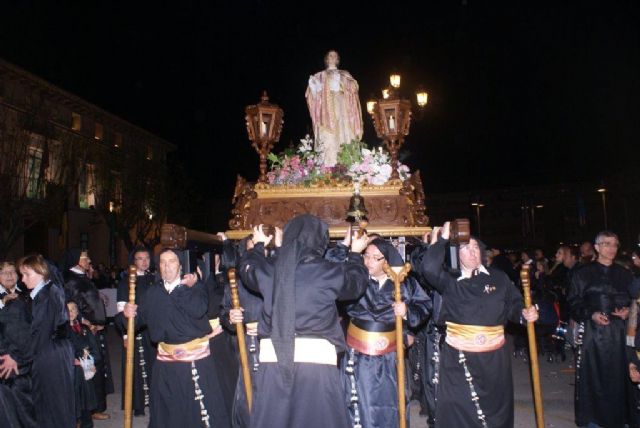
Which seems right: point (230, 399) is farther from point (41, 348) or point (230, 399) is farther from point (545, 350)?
point (545, 350)

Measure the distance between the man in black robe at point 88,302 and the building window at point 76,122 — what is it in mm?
28870

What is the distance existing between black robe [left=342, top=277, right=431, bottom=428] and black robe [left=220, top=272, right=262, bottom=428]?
902 millimetres

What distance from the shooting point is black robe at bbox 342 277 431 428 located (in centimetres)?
517

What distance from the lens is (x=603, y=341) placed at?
20.2ft

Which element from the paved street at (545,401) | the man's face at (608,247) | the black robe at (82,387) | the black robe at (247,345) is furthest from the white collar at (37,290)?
the man's face at (608,247)

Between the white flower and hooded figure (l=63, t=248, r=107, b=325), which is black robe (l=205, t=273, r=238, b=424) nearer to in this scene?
hooded figure (l=63, t=248, r=107, b=325)

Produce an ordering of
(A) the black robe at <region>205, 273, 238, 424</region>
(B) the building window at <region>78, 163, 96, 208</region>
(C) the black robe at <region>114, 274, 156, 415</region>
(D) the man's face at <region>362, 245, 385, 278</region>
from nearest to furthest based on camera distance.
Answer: (D) the man's face at <region>362, 245, 385, 278</region> < (A) the black robe at <region>205, 273, 238, 424</region> < (C) the black robe at <region>114, 274, 156, 415</region> < (B) the building window at <region>78, 163, 96, 208</region>

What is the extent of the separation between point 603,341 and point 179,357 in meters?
4.40

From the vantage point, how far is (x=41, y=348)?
550 cm

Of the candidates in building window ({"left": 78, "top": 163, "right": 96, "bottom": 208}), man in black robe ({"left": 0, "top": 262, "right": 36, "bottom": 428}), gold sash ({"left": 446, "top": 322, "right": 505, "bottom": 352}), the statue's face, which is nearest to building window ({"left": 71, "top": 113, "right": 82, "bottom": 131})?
building window ({"left": 78, "top": 163, "right": 96, "bottom": 208})

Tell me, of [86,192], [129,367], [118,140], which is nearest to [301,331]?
[129,367]

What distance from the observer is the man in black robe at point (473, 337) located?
4.85 meters

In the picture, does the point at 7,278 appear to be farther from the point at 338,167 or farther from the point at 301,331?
the point at 338,167

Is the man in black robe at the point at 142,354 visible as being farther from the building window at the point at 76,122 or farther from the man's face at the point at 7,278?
the building window at the point at 76,122
